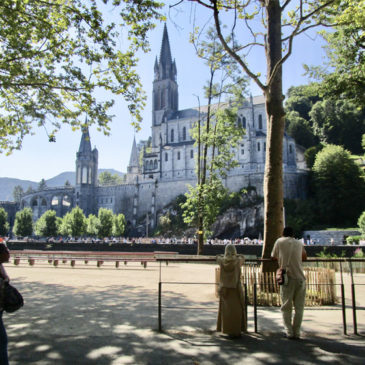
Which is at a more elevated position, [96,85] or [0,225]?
[96,85]

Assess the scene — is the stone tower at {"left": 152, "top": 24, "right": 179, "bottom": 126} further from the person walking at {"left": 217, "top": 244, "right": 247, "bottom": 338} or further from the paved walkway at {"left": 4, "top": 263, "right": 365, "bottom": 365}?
the person walking at {"left": 217, "top": 244, "right": 247, "bottom": 338}

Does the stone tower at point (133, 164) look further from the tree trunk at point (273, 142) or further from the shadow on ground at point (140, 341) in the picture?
the shadow on ground at point (140, 341)

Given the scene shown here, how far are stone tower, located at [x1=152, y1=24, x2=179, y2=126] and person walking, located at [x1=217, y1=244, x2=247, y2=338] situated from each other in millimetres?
84628

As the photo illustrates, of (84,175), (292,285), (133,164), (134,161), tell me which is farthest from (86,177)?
(292,285)

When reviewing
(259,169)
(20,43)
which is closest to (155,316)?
(20,43)

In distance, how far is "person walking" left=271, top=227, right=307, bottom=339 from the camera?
17.6 ft

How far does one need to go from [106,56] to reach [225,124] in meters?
12.5

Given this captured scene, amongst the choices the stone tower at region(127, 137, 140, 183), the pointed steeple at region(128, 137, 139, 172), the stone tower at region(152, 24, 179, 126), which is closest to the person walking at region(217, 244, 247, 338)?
the stone tower at region(152, 24, 179, 126)

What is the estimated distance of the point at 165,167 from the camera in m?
75.6

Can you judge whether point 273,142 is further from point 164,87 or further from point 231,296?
point 164,87

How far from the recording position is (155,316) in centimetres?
689

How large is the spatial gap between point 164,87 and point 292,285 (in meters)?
90.3

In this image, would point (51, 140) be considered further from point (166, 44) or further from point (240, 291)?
point (166, 44)

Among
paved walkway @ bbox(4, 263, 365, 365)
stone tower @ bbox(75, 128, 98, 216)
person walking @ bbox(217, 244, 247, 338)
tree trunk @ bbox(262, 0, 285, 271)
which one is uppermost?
stone tower @ bbox(75, 128, 98, 216)
